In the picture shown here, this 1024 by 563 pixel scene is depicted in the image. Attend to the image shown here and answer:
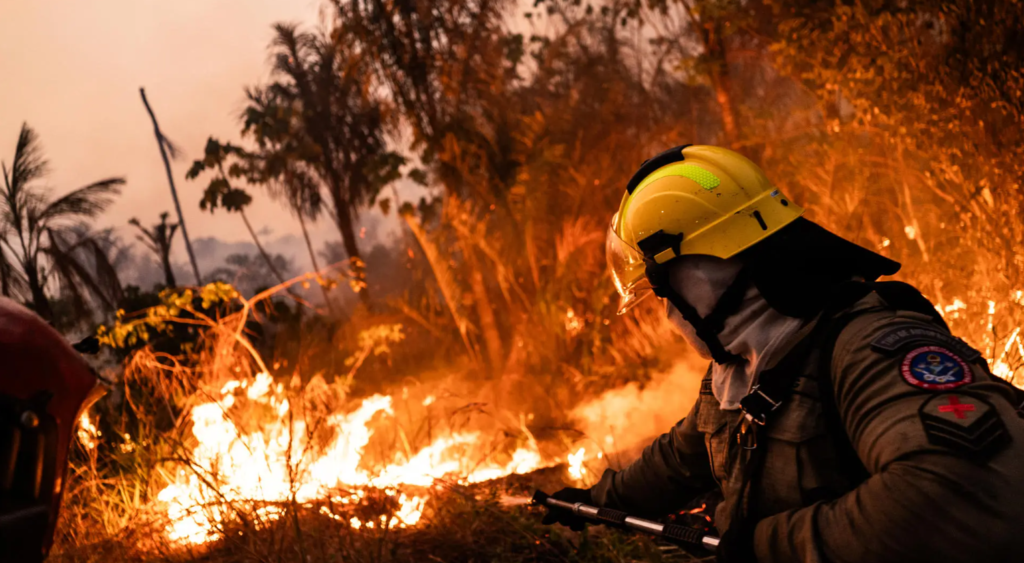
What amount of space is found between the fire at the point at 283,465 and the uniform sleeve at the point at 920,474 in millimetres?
2880

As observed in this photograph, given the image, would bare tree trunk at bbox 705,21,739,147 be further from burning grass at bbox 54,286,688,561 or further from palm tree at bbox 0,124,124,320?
palm tree at bbox 0,124,124,320

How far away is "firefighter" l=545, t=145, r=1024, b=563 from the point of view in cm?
135

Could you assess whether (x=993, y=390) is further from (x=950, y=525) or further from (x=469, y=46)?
(x=469, y=46)

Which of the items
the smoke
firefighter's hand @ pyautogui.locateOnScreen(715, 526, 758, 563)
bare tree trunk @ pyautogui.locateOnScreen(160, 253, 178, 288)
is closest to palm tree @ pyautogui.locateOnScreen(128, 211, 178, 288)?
bare tree trunk @ pyautogui.locateOnScreen(160, 253, 178, 288)

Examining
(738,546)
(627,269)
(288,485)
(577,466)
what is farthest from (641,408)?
(738,546)

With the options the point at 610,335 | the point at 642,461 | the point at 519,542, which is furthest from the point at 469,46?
the point at 642,461

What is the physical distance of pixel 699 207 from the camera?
6.73 ft

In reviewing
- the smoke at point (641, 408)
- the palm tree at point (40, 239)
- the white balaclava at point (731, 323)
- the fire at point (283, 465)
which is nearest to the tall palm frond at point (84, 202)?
the palm tree at point (40, 239)

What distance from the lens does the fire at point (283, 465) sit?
14.1ft

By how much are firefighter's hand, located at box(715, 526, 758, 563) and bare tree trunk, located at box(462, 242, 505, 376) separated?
818 cm

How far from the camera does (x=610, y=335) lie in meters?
8.96

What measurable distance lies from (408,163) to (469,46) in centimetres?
176

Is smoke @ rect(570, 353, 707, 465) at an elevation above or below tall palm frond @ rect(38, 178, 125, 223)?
below

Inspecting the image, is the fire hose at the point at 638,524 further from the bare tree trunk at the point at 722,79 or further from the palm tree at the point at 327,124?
the palm tree at the point at 327,124
